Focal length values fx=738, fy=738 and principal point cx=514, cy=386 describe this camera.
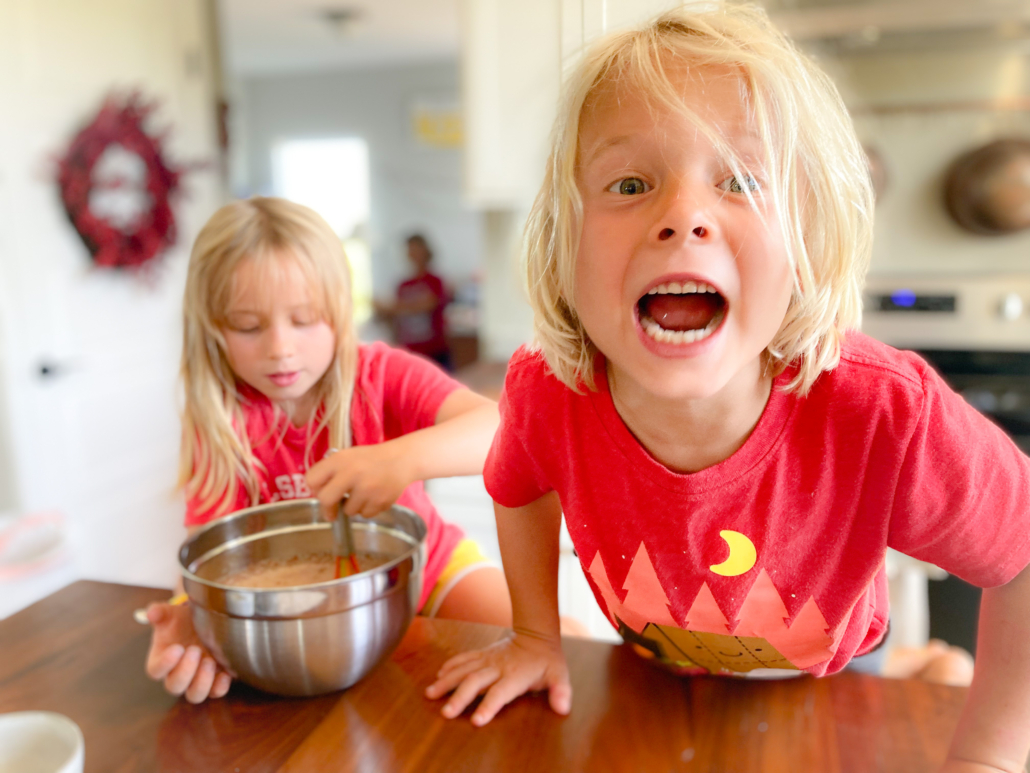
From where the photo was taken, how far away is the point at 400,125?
17.2 ft

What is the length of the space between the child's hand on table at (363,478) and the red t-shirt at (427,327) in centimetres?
75

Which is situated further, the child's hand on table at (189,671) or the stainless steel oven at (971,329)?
the stainless steel oven at (971,329)

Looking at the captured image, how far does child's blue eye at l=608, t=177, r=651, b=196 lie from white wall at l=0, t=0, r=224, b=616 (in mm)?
1368

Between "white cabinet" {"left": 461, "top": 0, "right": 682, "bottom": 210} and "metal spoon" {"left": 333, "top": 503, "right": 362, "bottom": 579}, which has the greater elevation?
"white cabinet" {"left": 461, "top": 0, "right": 682, "bottom": 210}

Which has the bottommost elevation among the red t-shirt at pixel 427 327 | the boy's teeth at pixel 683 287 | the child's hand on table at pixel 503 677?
the child's hand on table at pixel 503 677

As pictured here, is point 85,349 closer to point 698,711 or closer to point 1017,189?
point 698,711

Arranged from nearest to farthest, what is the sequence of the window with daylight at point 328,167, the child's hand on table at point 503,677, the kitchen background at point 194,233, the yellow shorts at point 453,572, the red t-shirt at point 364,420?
the child's hand on table at point 503,677 → the red t-shirt at point 364,420 → the yellow shorts at point 453,572 → the kitchen background at point 194,233 → the window with daylight at point 328,167

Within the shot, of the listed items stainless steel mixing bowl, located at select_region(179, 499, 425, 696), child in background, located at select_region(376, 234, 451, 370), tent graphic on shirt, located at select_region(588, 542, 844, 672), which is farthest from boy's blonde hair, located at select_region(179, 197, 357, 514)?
child in background, located at select_region(376, 234, 451, 370)

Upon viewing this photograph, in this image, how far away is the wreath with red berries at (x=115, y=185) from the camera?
1.71 meters

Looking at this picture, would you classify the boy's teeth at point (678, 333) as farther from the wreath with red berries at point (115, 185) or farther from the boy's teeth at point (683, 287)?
the wreath with red berries at point (115, 185)

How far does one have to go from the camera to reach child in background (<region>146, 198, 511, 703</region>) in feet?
2.07

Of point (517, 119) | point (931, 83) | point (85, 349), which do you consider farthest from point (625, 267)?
point (85, 349)

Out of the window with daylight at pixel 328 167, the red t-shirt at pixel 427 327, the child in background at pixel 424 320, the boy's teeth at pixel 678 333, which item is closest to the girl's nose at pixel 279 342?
the boy's teeth at pixel 678 333

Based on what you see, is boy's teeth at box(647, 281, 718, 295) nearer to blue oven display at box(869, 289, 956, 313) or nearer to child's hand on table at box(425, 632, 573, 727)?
child's hand on table at box(425, 632, 573, 727)
